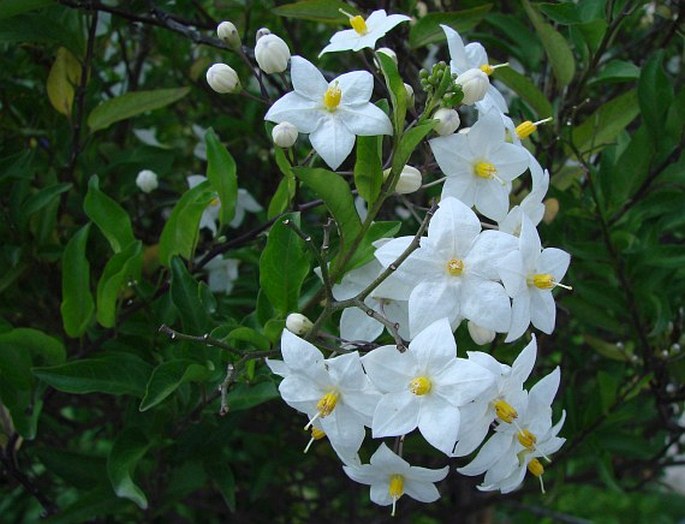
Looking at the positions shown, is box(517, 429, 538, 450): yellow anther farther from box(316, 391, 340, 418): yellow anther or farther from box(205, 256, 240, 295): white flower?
box(205, 256, 240, 295): white flower

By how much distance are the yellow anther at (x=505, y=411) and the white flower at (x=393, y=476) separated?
9 centimetres

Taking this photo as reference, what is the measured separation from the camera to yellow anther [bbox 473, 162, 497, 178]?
0.97 meters

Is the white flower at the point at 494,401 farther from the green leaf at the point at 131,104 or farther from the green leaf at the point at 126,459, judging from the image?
the green leaf at the point at 131,104

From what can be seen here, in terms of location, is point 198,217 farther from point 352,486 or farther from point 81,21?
point 352,486

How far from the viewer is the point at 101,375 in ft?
3.69

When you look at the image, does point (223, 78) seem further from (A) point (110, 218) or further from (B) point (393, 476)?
(B) point (393, 476)

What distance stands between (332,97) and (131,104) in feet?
1.96

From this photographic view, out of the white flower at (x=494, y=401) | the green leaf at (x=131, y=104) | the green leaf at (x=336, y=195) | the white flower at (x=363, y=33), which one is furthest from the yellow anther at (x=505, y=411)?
the green leaf at (x=131, y=104)

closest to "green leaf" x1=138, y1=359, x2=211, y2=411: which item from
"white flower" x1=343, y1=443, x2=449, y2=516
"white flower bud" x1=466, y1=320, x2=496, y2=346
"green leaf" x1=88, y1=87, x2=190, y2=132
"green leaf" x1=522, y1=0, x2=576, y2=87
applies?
"white flower" x1=343, y1=443, x2=449, y2=516

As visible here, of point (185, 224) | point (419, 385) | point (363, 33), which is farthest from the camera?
point (185, 224)

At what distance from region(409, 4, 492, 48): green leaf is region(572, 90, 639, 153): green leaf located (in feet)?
0.86

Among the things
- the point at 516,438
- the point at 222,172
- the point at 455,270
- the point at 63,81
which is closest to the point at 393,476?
the point at 516,438

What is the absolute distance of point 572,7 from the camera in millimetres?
1281

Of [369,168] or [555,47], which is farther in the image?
[555,47]
